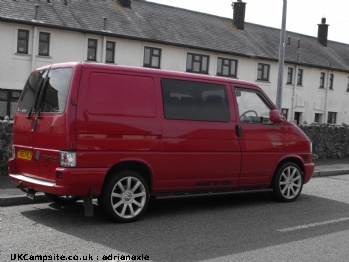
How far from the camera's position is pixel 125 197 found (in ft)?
21.9

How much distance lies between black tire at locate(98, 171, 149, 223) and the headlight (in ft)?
1.98

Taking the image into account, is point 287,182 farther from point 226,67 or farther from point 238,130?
point 226,67

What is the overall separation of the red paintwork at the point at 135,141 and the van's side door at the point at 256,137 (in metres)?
0.02

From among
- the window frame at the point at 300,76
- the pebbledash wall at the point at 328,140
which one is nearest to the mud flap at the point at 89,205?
the pebbledash wall at the point at 328,140

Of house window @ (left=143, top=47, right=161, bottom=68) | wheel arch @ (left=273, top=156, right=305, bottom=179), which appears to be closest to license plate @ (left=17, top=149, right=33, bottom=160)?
wheel arch @ (left=273, top=156, right=305, bottom=179)

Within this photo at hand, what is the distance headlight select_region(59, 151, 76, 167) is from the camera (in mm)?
6219

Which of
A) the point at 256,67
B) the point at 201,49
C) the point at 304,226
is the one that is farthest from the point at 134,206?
the point at 256,67

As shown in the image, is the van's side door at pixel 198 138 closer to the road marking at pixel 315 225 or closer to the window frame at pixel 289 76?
the road marking at pixel 315 225

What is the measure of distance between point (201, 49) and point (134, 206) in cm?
2552

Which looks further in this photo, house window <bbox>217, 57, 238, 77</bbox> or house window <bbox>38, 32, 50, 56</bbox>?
house window <bbox>217, 57, 238, 77</bbox>

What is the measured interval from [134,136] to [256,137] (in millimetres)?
2391

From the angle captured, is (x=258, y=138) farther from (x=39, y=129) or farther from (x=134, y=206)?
(x=39, y=129)

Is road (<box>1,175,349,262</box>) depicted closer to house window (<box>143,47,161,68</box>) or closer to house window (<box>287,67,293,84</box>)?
house window (<box>143,47,161,68</box>)

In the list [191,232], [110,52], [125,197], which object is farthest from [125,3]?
[191,232]
